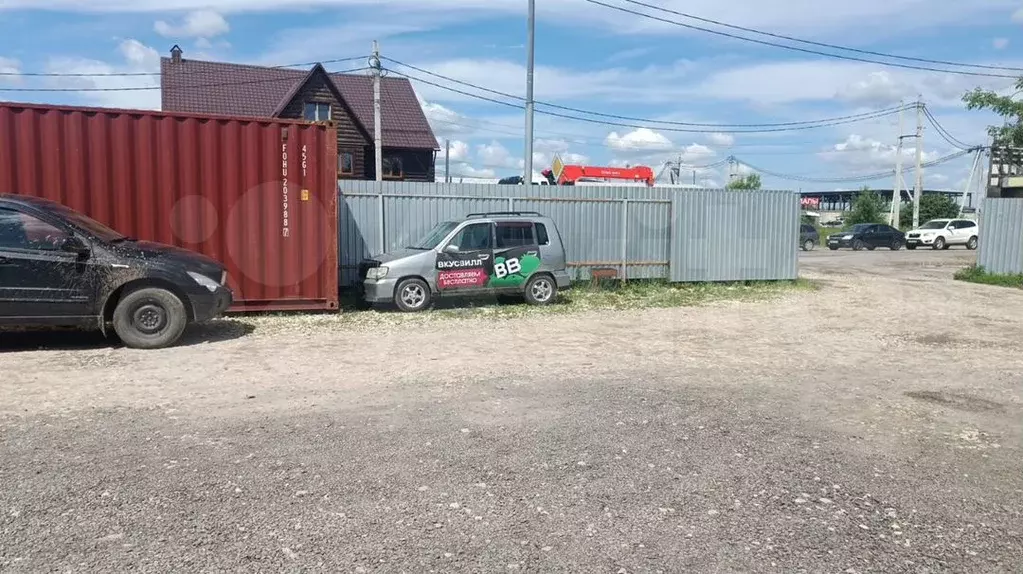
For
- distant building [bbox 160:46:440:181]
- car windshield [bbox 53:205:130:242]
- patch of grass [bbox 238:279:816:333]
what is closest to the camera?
car windshield [bbox 53:205:130:242]

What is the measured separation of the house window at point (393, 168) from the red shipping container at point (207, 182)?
1157 inches

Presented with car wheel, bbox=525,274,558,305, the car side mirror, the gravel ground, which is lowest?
the gravel ground

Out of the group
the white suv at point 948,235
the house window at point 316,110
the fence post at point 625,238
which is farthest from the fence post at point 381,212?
the white suv at point 948,235

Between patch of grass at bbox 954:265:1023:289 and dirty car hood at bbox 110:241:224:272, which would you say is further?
patch of grass at bbox 954:265:1023:289

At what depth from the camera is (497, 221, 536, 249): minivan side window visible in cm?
1252

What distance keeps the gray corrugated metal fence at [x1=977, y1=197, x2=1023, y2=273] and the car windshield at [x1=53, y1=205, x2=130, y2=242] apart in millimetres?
19898

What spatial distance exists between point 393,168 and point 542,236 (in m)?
29.0

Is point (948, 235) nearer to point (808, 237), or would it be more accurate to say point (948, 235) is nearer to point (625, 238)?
point (808, 237)

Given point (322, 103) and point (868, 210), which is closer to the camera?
point (322, 103)

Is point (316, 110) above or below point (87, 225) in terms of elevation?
above

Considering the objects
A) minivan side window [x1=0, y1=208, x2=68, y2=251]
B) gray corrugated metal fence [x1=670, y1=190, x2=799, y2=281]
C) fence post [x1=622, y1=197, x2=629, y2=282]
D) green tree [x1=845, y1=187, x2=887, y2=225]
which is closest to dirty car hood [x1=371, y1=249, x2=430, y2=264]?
minivan side window [x1=0, y1=208, x2=68, y2=251]

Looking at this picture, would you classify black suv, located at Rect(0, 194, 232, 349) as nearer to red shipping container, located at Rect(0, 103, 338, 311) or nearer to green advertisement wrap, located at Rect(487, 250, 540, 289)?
red shipping container, located at Rect(0, 103, 338, 311)

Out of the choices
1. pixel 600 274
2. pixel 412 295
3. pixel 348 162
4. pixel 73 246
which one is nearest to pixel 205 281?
pixel 73 246

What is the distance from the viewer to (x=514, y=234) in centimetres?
1264
